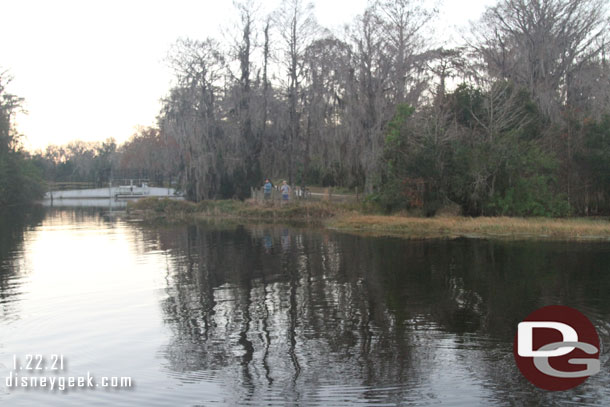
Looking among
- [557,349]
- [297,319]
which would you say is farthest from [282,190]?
[557,349]

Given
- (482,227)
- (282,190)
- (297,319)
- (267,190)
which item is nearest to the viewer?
(297,319)

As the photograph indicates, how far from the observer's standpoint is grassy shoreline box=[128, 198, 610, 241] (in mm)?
23484

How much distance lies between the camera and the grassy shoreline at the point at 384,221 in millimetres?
23484

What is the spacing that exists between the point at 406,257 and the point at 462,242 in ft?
15.2

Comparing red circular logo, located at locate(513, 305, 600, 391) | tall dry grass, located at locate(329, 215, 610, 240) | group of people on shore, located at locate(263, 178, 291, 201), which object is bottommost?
red circular logo, located at locate(513, 305, 600, 391)

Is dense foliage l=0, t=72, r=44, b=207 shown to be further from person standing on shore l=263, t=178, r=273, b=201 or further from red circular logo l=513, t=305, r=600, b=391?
red circular logo l=513, t=305, r=600, b=391

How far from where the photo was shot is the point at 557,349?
8.66m

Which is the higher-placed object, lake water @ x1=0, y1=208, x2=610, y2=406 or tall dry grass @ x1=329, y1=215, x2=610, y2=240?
tall dry grass @ x1=329, y1=215, x2=610, y2=240

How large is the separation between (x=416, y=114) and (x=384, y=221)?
754 centimetres

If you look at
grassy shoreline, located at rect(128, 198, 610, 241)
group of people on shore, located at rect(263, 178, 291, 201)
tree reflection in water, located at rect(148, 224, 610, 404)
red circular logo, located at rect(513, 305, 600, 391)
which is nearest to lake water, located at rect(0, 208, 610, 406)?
tree reflection in water, located at rect(148, 224, 610, 404)

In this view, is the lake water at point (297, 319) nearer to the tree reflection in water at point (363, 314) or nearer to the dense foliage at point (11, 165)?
the tree reflection in water at point (363, 314)

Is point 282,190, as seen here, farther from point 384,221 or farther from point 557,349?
point 557,349

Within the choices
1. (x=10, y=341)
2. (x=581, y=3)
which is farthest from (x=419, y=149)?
(x=10, y=341)

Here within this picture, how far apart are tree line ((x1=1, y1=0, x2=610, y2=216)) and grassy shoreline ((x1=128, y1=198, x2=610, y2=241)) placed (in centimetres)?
169
